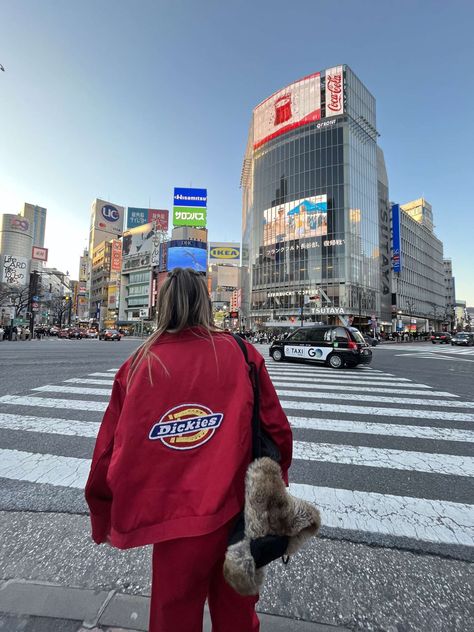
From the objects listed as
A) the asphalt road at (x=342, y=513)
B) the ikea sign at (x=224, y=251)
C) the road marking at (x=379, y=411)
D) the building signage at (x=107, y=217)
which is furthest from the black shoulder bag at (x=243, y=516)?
the building signage at (x=107, y=217)

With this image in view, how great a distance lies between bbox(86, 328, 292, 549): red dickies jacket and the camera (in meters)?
1.22

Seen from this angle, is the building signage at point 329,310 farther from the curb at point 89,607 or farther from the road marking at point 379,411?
the curb at point 89,607

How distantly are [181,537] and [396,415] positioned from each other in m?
5.69

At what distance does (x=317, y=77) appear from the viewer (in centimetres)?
6334

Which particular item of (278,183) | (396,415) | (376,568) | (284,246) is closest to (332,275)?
(284,246)

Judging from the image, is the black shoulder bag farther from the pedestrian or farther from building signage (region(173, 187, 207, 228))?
building signage (region(173, 187, 207, 228))

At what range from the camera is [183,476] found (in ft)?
4.13

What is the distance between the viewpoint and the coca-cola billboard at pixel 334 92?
60812mm

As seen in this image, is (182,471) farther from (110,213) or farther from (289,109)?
(110,213)

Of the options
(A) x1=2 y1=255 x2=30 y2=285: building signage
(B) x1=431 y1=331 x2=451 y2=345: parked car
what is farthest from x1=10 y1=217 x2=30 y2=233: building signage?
(B) x1=431 y1=331 x2=451 y2=345: parked car

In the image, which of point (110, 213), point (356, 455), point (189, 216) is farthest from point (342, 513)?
point (110, 213)

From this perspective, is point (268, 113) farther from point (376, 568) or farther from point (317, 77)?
point (376, 568)

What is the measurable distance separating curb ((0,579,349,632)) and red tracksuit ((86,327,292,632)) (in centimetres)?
56

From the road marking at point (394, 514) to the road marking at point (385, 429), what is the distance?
1.86 meters
